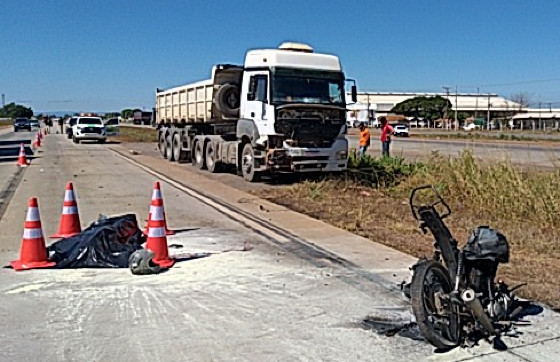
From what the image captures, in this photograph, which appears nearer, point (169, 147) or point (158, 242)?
point (158, 242)

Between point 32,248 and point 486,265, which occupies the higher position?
point 486,265

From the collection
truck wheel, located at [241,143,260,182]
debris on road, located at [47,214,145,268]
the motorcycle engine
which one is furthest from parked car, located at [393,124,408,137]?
the motorcycle engine

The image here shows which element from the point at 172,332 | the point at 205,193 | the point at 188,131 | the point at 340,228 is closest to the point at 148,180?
the point at 205,193

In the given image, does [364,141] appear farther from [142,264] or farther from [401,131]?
[401,131]

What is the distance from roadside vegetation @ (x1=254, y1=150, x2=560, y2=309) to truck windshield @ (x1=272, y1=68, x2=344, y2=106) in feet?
7.03

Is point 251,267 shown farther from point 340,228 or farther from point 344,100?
point 344,100

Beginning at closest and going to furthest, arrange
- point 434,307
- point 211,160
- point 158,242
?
point 434,307 < point 158,242 < point 211,160

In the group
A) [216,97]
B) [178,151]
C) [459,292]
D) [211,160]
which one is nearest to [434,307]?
[459,292]

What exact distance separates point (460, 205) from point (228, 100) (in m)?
9.60

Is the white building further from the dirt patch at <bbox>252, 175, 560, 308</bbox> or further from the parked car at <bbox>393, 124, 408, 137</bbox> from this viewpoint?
the dirt patch at <bbox>252, 175, 560, 308</bbox>

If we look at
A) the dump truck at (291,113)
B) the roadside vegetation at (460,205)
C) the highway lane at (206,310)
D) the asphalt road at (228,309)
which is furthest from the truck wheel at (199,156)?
the highway lane at (206,310)

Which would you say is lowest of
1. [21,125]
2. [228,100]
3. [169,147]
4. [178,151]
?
[178,151]

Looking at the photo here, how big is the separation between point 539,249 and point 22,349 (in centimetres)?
673

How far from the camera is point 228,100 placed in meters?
20.6
